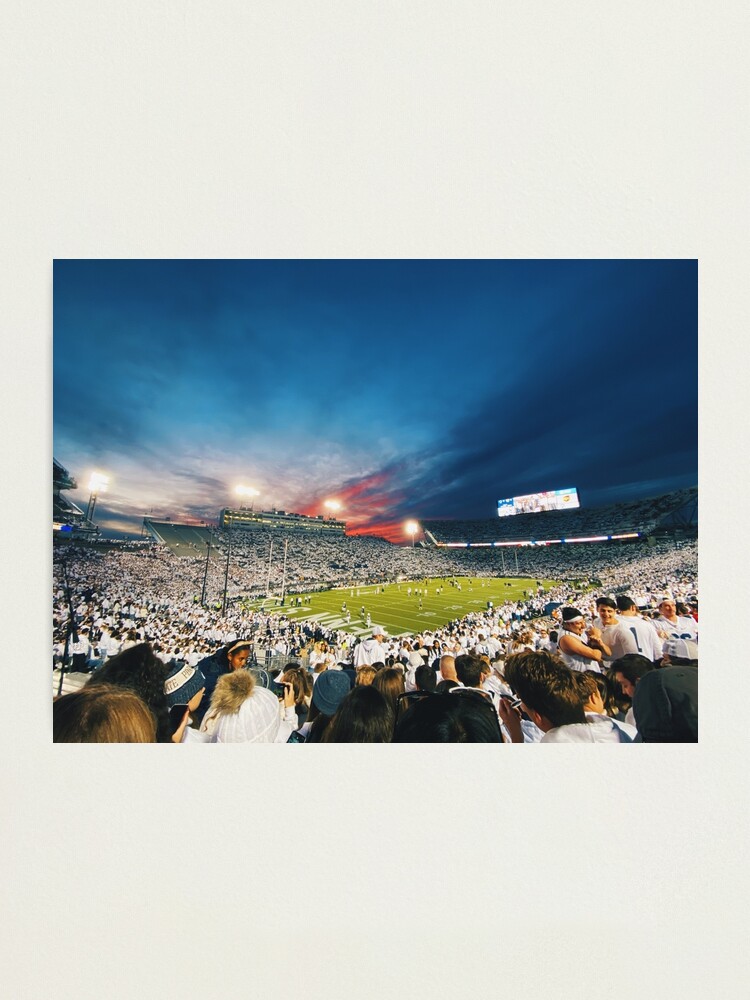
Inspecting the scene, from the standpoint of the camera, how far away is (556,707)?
1.46 metres

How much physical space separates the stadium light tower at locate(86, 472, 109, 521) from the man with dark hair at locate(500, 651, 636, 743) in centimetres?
296

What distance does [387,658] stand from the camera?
259cm

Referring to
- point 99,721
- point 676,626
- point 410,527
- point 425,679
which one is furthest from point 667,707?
point 410,527

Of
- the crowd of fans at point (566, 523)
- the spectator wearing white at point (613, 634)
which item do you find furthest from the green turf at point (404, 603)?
the spectator wearing white at point (613, 634)

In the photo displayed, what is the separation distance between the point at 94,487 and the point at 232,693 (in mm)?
1915

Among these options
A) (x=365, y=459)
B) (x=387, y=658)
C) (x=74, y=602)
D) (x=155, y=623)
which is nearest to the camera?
(x=74, y=602)

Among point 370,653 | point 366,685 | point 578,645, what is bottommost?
point 370,653

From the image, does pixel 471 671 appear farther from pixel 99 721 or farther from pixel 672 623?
pixel 99 721

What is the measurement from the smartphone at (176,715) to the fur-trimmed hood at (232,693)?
7.2 inches

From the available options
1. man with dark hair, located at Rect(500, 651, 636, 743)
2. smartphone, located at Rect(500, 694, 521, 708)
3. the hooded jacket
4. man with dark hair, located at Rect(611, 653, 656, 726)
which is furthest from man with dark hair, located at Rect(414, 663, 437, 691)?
man with dark hair, located at Rect(611, 653, 656, 726)

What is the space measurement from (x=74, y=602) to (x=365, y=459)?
2425 millimetres
